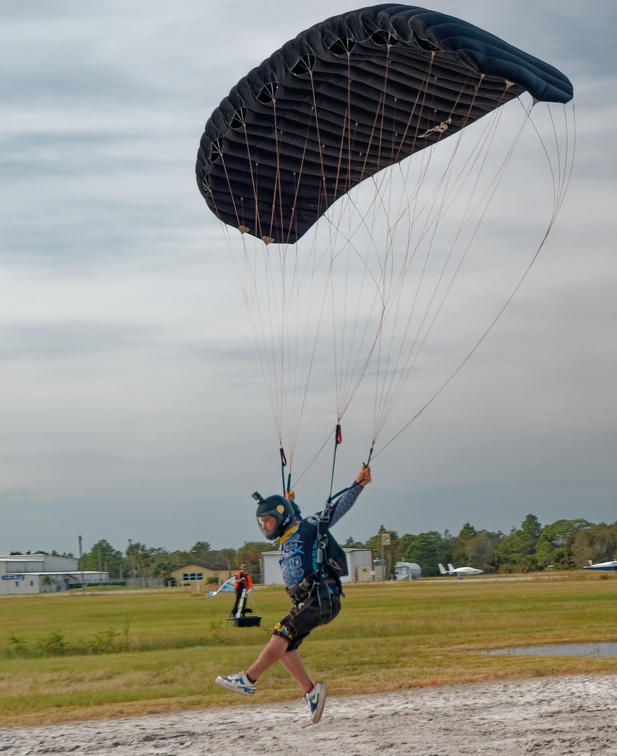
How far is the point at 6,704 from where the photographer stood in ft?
47.4

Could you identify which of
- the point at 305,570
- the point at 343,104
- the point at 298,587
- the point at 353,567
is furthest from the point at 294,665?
the point at 353,567

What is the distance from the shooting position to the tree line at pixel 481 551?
137 metres

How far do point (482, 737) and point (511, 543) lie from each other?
6367 inches

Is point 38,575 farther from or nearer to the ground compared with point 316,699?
farther from the ground

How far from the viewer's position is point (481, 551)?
165 metres

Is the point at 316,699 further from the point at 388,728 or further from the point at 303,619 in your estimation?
the point at 388,728

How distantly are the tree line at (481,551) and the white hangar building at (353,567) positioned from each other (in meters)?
31.6

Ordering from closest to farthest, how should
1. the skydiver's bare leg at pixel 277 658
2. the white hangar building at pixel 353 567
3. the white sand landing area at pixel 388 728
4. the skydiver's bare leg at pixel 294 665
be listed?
1. the white sand landing area at pixel 388 728
2. the skydiver's bare leg at pixel 277 658
3. the skydiver's bare leg at pixel 294 665
4. the white hangar building at pixel 353 567

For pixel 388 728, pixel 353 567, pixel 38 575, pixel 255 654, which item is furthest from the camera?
pixel 38 575

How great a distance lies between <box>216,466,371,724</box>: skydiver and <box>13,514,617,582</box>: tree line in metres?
121

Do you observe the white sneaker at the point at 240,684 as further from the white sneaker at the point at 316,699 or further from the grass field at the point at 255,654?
the grass field at the point at 255,654

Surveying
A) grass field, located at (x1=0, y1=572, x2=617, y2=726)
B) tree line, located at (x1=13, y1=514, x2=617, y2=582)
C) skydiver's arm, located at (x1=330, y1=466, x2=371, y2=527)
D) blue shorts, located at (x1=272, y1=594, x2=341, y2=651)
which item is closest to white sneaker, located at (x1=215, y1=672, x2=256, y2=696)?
blue shorts, located at (x1=272, y1=594, x2=341, y2=651)

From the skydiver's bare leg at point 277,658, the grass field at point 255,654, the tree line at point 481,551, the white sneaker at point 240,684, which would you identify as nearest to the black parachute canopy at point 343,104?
the skydiver's bare leg at point 277,658

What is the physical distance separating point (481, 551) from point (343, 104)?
157 meters
